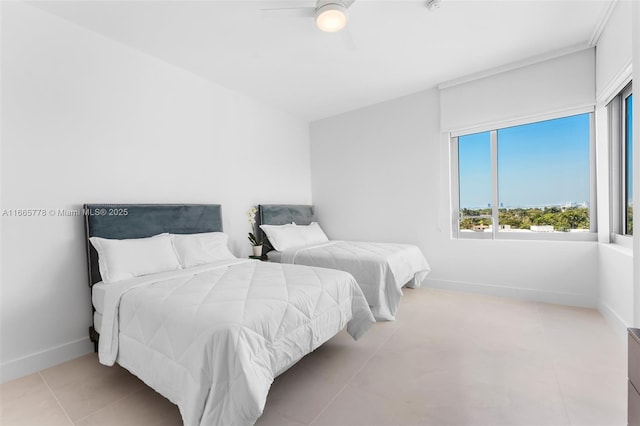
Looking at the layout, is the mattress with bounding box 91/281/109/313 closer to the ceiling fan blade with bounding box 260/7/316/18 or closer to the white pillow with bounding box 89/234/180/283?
the white pillow with bounding box 89/234/180/283

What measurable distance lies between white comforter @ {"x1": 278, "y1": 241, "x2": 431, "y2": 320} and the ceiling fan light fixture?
2062 mm

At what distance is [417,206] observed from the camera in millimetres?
3861

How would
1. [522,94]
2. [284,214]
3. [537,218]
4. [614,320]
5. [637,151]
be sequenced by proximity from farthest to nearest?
[284,214], [537,218], [522,94], [614,320], [637,151]

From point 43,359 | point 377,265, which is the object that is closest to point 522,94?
point 377,265

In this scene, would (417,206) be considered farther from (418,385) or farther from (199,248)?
(199,248)

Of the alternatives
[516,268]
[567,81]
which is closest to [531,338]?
[516,268]

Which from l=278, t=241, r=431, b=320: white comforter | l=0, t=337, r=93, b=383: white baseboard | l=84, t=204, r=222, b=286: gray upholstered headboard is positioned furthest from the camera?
l=278, t=241, r=431, b=320: white comforter

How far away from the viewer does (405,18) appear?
7.63ft

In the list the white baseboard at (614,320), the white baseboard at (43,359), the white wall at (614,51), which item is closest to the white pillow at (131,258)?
the white baseboard at (43,359)

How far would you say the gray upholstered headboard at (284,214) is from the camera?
390 centimetres

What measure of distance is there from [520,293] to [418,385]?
226cm

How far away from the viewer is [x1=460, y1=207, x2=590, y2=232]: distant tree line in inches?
120

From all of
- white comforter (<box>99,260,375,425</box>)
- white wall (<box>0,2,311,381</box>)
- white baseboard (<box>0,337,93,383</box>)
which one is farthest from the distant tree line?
white baseboard (<box>0,337,93,383</box>)

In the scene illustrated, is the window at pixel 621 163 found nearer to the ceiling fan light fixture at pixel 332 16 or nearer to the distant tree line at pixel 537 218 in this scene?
the distant tree line at pixel 537 218
